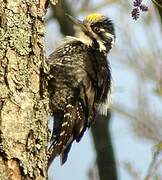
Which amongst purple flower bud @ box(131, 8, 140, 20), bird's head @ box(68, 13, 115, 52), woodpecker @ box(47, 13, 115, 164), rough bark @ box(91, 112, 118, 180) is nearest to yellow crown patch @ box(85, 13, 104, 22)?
bird's head @ box(68, 13, 115, 52)

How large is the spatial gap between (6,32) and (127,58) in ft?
12.8

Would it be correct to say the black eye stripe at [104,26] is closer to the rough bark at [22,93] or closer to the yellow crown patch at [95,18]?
the yellow crown patch at [95,18]

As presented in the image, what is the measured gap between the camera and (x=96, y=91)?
3242 millimetres

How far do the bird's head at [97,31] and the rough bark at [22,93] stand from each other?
1.34 meters

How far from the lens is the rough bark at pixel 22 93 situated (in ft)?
6.59

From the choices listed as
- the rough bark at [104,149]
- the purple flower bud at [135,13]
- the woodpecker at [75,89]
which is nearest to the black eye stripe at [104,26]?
the woodpecker at [75,89]

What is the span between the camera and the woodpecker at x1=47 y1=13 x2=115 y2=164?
10.2 feet

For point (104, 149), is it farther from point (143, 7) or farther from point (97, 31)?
point (143, 7)

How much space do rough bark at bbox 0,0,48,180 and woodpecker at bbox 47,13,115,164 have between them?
0.80 m

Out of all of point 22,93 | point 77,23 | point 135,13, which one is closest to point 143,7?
point 135,13

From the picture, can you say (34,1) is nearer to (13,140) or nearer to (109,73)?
(13,140)

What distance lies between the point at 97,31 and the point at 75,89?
24.6 inches

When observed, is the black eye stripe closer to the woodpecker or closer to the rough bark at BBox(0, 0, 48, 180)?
the woodpecker

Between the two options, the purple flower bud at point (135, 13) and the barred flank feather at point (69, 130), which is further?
the barred flank feather at point (69, 130)
